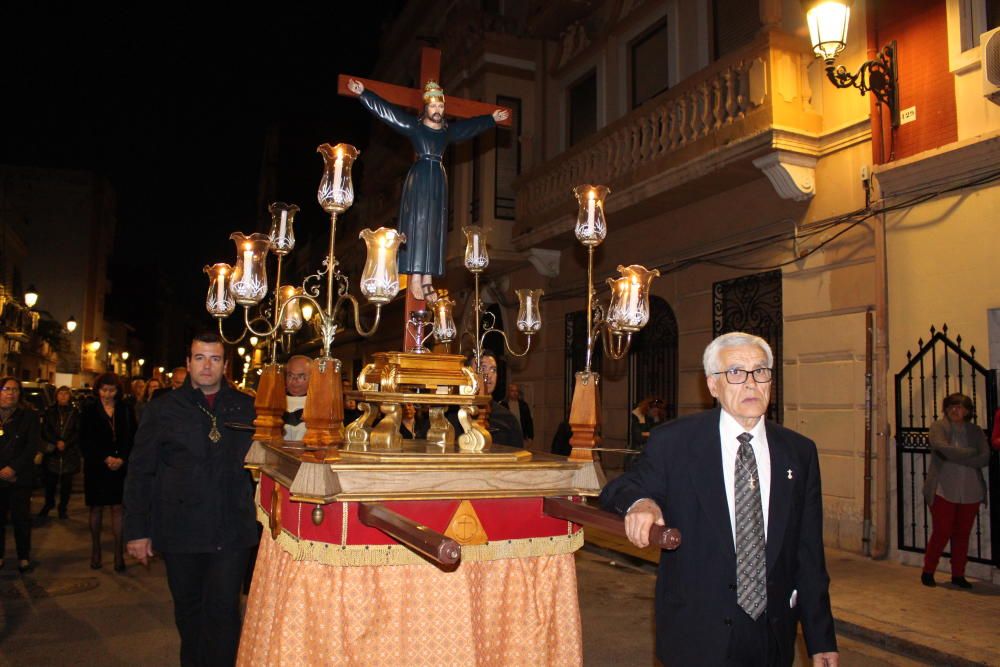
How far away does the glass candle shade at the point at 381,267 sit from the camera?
3244 mm

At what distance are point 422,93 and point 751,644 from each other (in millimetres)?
3322

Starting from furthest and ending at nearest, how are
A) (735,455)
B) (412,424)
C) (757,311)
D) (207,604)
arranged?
(757,311) → (412,424) → (207,604) → (735,455)

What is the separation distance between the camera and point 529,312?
177 inches

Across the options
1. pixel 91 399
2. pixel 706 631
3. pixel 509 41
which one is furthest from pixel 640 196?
pixel 706 631

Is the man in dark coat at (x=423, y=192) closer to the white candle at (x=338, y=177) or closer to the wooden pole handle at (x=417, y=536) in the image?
the white candle at (x=338, y=177)

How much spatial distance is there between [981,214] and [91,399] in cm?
943

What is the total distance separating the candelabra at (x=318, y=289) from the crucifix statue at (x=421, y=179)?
1.92ft

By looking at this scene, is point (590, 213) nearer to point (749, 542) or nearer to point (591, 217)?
point (591, 217)

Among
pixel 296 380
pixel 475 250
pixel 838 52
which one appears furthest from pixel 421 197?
pixel 838 52

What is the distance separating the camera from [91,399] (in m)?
8.41

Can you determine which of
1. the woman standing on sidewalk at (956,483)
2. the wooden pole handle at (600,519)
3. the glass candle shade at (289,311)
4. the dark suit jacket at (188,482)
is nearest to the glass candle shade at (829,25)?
the woman standing on sidewalk at (956,483)

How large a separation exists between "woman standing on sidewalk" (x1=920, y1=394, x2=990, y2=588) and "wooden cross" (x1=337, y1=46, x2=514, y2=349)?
5.34m

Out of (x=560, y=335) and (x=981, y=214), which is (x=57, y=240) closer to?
(x=560, y=335)

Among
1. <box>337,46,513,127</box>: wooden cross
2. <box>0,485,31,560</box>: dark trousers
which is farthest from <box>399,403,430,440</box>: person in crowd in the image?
<box>0,485,31,560</box>: dark trousers
